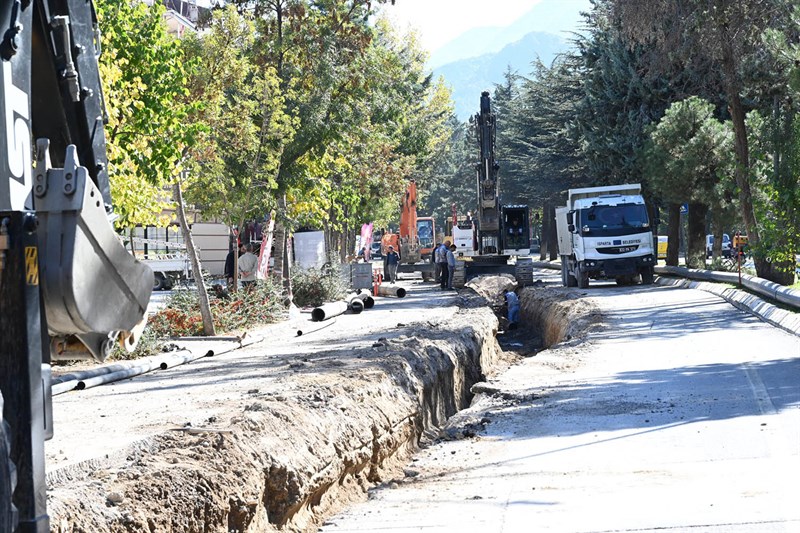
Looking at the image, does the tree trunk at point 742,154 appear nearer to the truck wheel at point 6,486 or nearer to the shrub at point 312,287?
the shrub at point 312,287

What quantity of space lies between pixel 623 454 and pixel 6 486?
7.46m

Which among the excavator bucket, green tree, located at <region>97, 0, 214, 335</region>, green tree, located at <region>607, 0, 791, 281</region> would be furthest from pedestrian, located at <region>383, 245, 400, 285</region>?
the excavator bucket

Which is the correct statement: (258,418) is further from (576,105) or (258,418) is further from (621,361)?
(576,105)

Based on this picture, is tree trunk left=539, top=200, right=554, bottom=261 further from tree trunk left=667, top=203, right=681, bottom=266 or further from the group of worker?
the group of worker

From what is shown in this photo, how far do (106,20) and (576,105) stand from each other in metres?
38.4

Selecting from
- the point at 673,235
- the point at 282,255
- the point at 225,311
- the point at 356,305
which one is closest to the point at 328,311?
the point at 282,255

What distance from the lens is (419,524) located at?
8344mm

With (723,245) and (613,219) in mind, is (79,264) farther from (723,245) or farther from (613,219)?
(723,245)

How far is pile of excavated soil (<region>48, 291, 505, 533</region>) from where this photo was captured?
A: 7426 mm

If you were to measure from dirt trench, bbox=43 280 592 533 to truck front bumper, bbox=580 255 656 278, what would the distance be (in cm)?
2314

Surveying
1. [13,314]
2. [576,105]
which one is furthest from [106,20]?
[576,105]

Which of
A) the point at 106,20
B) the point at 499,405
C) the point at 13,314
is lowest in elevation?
the point at 499,405

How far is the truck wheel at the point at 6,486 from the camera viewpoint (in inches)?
153

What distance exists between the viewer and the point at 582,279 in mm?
40469
